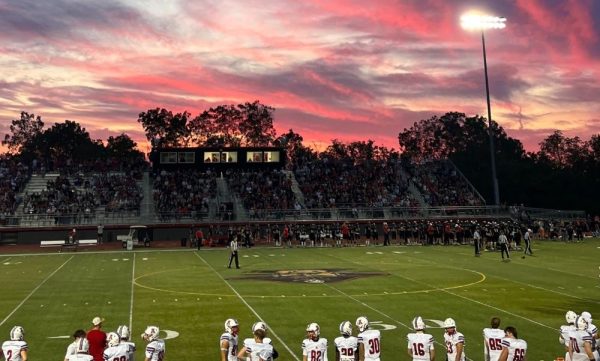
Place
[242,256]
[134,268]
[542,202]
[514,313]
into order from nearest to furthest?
[514,313]
[134,268]
[242,256]
[542,202]

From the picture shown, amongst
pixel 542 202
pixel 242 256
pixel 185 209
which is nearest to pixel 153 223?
pixel 185 209

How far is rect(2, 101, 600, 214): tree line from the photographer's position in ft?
247

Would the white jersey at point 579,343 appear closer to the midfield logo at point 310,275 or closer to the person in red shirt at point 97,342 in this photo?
the person in red shirt at point 97,342

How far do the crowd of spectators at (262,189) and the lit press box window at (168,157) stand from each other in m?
5.98

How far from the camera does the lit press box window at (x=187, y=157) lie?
211ft

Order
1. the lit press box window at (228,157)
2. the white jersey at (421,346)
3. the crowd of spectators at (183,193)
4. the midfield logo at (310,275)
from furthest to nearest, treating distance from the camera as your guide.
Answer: the lit press box window at (228,157) → the crowd of spectators at (183,193) → the midfield logo at (310,275) → the white jersey at (421,346)

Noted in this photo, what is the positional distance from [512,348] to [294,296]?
13.4 m

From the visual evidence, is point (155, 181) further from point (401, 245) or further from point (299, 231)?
point (401, 245)

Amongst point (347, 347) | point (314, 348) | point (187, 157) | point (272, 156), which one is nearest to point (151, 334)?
point (314, 348)

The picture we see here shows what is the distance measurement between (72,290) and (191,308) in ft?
24.5

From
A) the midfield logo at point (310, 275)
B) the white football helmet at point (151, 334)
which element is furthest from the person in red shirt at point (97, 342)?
the midfield logo at point (310, 275)

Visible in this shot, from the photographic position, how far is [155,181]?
6225 centimetres

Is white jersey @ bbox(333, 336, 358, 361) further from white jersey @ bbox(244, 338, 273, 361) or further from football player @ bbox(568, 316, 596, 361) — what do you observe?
football player @ bbox(568, 316, 596, 361)

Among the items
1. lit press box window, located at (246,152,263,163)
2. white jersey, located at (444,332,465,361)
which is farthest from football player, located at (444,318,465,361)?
lit press box window, located at (246,152,263,163)
